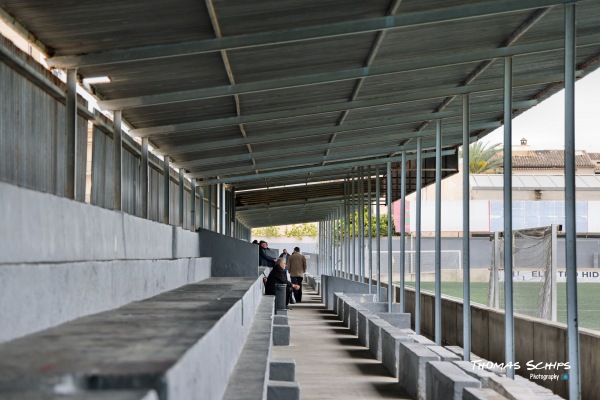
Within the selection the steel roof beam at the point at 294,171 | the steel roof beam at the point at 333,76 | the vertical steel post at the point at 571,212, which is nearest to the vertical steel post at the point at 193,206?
the steel roof beam at the point at 294,171

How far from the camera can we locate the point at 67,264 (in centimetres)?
762

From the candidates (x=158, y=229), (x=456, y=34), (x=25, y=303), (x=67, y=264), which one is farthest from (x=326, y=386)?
(x=25, y=303)

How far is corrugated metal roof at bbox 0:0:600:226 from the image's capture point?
1143 cm

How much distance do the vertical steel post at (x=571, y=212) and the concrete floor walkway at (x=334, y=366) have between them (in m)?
2.24

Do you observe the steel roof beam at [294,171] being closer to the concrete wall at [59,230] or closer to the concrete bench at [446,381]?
the concrete wall at [59,230]

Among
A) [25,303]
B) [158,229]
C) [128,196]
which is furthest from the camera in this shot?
[128,196]

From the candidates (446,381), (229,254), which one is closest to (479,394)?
(446,381)

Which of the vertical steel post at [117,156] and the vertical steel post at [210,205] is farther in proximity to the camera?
the vertical steel post at [210,205]

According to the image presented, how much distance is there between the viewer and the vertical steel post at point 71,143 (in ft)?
41.3

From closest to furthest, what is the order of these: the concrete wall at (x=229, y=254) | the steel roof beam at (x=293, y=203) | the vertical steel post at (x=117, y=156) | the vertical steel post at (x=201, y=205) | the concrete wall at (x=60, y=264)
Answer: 1. the concrete wall at (x=60, y=264)
2. the vertical steel post at (x=117, y=156)
3. the concrete wall at (x=229, y=254)
4. the vertical steel post at (x=201, y=205)
5. the steel roof beam at (x=293, y=203)

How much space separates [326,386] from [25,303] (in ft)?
28.7

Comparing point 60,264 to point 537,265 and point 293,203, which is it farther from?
point 293,203

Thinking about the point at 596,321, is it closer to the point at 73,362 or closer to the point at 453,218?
the point at 73,362

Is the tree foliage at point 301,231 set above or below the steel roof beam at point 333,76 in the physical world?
below
